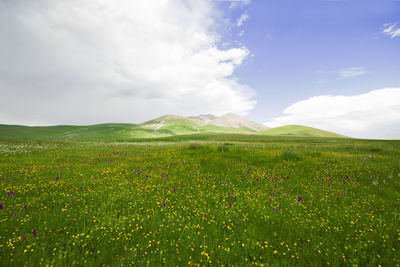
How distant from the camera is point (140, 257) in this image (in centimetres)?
273

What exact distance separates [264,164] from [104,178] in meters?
7.98

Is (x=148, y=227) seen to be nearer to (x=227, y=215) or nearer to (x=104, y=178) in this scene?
(x=227, y=215)

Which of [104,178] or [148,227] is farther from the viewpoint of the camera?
[104,178]

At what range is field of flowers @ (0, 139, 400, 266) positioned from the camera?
2734mm

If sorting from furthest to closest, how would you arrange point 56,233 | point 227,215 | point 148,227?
point 227,215, point 148,227, point 56,233

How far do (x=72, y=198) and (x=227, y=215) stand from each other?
186 inches

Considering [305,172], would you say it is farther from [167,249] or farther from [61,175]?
[61,175]

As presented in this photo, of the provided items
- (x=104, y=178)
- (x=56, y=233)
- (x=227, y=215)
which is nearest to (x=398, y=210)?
(x=227, y=215)

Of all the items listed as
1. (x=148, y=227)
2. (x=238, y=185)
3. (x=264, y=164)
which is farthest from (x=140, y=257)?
(x=264, y=164)

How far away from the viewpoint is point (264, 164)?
841cm

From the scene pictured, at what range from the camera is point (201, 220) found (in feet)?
12.5

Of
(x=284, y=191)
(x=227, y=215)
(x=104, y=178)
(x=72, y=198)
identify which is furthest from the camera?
(x=104, y=178)

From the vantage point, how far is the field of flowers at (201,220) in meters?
2.73

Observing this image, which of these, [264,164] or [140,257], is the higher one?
[264,164]
